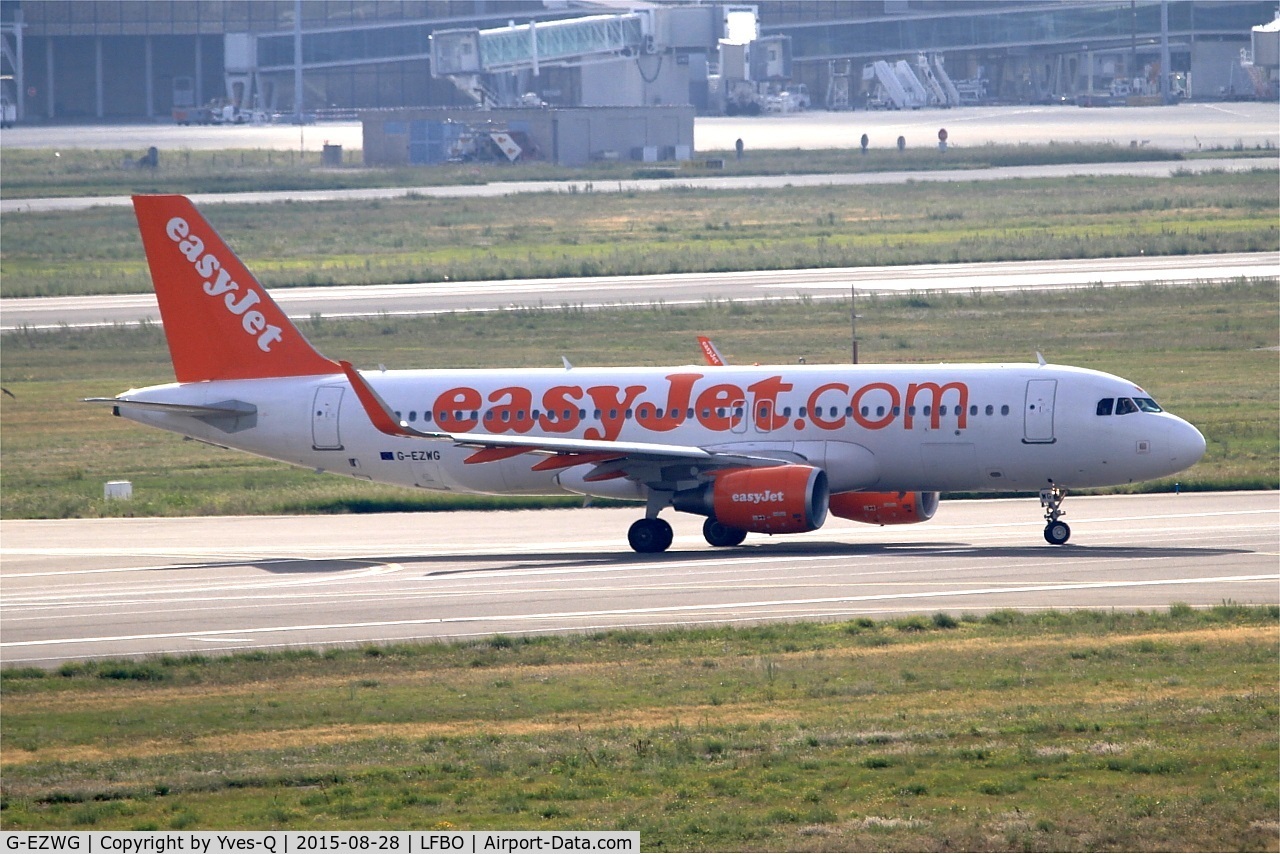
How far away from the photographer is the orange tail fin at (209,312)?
4488cm

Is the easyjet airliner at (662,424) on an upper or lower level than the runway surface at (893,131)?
lower

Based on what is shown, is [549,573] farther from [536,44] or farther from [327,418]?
[536,44]

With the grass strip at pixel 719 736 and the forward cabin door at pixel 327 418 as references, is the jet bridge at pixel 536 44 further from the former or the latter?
the grass strip at pixel 719 736

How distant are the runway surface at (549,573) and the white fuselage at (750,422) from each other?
1.54 m

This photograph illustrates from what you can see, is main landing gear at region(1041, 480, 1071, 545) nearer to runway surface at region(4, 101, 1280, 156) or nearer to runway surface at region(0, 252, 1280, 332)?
runway surface at region(0, 252, 1280, 332)

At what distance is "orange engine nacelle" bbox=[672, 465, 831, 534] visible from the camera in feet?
126

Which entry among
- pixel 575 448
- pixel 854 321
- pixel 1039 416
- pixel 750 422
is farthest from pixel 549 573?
pixel 854 321

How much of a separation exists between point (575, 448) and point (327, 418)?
7.58m

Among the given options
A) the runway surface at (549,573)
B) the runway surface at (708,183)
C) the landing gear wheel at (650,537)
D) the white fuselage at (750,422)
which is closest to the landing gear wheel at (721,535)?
the runway surface at (549,573)

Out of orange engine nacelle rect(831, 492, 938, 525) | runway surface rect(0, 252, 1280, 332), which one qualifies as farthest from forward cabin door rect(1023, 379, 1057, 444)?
runway surface rect(0, 252, 1280, 332)

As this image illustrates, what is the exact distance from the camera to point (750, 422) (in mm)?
41500

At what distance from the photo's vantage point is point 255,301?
148 feet

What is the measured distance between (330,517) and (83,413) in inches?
836

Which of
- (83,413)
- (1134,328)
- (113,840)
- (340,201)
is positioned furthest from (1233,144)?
(113,840)
